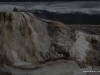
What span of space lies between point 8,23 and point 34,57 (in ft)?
3.67

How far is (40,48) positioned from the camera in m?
7.48

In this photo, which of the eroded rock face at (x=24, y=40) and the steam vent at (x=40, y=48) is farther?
the eroded rock face at (x=24, y=40)

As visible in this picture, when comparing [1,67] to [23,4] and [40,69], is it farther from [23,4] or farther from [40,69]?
[23,4]

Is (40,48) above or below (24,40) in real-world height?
below

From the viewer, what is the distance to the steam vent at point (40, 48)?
703cm

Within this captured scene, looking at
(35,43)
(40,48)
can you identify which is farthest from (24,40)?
(40,48)

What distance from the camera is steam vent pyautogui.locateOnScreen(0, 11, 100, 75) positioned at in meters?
7.03

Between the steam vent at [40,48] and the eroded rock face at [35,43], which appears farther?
the eroded rock face at [35,43]

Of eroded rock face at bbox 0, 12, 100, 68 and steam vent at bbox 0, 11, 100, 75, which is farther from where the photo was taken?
eroded rock face at bbox 0, 12, 100, 68

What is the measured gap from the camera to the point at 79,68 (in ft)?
23.6

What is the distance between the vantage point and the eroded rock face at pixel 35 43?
7238 millimetres

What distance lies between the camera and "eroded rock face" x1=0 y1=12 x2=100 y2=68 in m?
7.24

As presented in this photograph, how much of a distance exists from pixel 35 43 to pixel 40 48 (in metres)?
0.18

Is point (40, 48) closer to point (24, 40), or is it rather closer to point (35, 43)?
point (35, 43)
